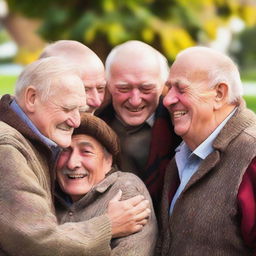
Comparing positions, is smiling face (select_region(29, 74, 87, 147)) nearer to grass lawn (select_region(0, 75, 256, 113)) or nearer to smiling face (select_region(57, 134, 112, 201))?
smiling face (select_region(57, 134, 112, 201))

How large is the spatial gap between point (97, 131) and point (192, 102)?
19.4 inches

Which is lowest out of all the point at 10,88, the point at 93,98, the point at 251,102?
the point at 10,88

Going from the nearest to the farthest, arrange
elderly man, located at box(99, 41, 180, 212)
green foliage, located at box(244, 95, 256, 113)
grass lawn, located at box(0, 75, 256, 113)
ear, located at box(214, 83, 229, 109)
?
ear, located at box(214, 83, 229, 109) < elderly man, located at box(99, 41, 180, 212) < green foliage, located at box(244, 95, 256, 113) < grass lawn, located at box(0, 75, 256, 113)

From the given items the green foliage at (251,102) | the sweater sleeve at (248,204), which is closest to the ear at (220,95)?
the sweater sleeve at (248,204)

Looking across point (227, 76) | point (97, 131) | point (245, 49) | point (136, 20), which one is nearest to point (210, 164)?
point (227, 76)

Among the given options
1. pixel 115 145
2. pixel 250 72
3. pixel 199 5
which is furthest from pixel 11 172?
pixel 250 72

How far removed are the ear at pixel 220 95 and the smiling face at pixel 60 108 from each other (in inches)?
26.9

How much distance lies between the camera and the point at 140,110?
4.66m

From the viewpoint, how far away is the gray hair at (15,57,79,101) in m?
3.55

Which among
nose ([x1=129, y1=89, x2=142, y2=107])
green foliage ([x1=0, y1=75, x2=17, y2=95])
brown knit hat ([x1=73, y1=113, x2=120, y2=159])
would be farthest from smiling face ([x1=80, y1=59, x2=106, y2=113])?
green foliage ([x1=0, y1=75, x2=17, y2=95])

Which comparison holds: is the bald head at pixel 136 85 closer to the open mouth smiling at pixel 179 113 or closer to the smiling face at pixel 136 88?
the smiling face at pixel 136 88

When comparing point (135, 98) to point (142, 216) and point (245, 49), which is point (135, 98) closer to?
point (142, 216)

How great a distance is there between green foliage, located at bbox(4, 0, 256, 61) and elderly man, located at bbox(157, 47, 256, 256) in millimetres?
13791

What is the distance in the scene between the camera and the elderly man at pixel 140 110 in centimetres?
450
